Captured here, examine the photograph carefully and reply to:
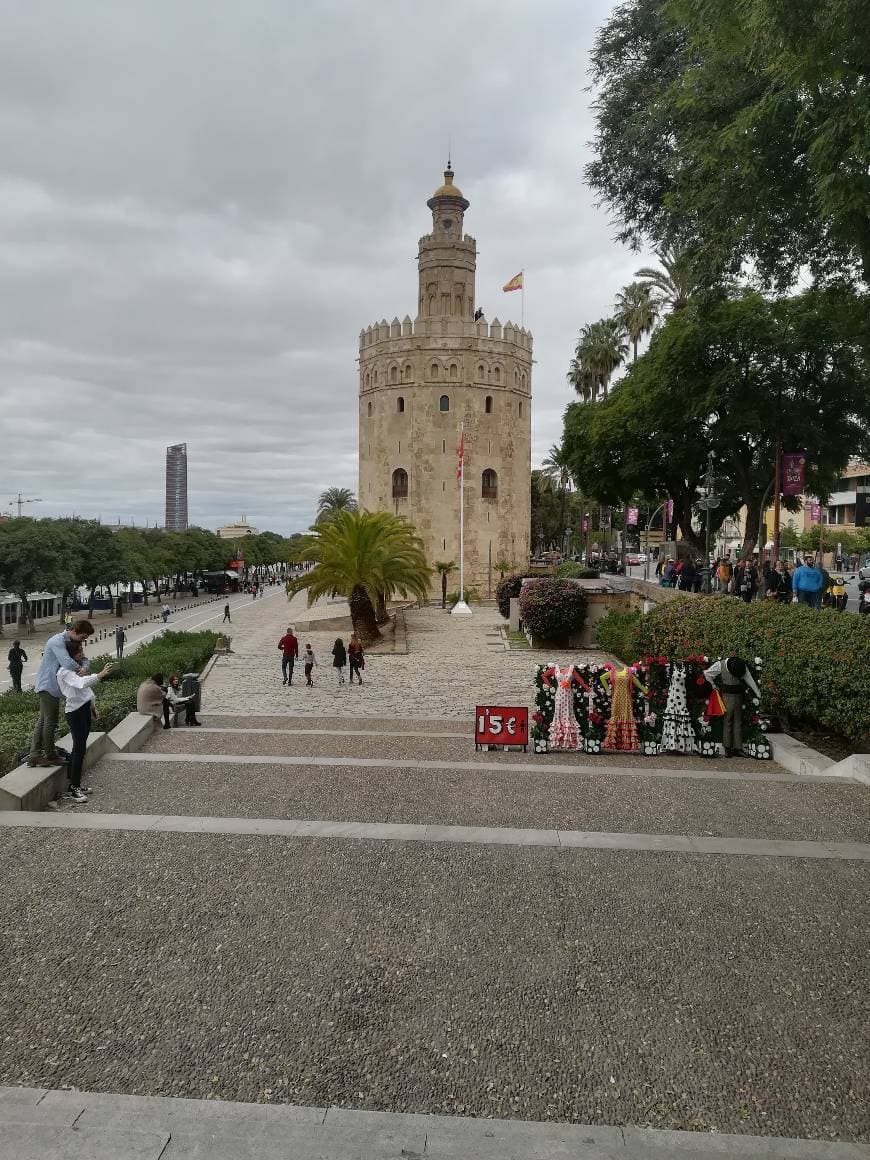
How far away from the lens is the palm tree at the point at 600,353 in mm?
46594

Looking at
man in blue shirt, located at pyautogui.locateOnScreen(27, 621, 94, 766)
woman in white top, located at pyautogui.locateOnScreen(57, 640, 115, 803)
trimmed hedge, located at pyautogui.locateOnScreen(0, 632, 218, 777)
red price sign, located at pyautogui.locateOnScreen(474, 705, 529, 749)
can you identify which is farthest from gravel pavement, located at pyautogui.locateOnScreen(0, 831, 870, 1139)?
red price sign, located at pyautogui.locateOnScreen(474, 705, 529, 749)

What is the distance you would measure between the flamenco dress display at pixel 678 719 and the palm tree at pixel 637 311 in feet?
102

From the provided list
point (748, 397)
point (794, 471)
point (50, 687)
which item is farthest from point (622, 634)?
point (50, 687)

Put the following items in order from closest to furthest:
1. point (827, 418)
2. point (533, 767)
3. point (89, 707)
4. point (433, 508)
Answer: point (89, 707), point (533, 767), point (827, 418), point (433, 508)

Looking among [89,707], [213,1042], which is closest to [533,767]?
[89,707]

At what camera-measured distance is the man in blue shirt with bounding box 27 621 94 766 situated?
750cm

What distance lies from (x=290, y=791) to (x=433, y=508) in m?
45.4

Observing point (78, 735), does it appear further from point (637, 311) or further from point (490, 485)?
point (490, 485)

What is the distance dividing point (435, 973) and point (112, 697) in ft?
29.4

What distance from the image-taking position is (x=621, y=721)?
10461mm

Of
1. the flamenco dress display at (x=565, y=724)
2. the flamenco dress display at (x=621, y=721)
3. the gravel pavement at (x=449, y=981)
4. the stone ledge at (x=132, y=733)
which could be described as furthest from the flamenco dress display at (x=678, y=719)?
the stone ledge at (x=132, y=733)

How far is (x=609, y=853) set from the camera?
638 cm

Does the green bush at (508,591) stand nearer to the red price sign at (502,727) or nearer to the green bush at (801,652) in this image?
the green bush at (801,652)

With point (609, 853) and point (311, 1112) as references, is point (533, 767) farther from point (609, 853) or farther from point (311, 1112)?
point (311, 1112)
